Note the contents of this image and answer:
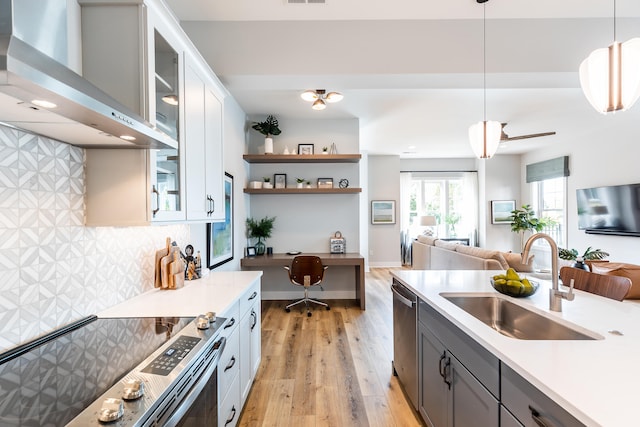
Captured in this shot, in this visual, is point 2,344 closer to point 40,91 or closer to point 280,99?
point 40,91

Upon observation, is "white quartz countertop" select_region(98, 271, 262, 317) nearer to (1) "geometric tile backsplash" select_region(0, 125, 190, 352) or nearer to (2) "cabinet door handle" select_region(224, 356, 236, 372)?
(1) "geometric tile backsplash" select_region(0, 125, 190, 352)

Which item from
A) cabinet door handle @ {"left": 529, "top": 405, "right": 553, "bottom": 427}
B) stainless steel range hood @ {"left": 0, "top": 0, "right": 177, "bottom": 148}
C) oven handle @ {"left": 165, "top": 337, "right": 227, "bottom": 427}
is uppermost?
stainless steel range hood @ {"left": 0, "top": 0, "right": 177, "bottom": 148}

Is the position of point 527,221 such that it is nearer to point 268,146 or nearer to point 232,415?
point 268,146

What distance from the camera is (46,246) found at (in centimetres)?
126

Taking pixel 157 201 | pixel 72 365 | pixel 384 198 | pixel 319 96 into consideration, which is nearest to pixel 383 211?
pixel 384 198

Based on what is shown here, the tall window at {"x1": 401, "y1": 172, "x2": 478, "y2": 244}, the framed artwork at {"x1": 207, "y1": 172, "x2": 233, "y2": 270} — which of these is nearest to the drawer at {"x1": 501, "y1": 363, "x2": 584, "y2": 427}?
the framed artwork at {"x1": 207, "y1": 172, "x2": 233, "y2": 270}

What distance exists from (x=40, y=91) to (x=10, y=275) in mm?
791

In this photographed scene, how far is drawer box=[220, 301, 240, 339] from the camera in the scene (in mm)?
1598

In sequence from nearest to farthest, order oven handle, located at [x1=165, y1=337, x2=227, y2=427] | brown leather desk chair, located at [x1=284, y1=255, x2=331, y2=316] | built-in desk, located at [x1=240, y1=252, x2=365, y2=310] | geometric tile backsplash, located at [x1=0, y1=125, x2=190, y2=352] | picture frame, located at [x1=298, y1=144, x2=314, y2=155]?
oven handle, located at [x1=165, y1=337, x2=227, y2=427], geometric tile backsplash, located at [x1=0, y1=125, x2=190, y2=352], brown leather desk chair, located at [x1=284, y1=255, x2=331, y2=316], built-in desk, located at [x1=240, y1=252, x2=365, y2=310], picture frame, located at [x1=298, y1=144, x2=314, y2=155]

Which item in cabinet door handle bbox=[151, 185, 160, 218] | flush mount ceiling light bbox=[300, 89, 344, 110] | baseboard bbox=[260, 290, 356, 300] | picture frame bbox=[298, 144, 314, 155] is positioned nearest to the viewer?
cabinet door handle bbox=[151, 185, 160, 218]

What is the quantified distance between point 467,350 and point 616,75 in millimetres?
1613

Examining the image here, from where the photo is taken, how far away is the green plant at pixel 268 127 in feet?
14.0

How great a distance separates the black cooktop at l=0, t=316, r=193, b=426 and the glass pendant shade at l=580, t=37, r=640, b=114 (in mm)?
2461

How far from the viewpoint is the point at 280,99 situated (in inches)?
150
